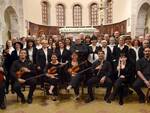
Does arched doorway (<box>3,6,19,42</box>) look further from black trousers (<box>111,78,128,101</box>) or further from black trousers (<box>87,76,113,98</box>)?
black trousers (<box>111,78,128,101</box>)

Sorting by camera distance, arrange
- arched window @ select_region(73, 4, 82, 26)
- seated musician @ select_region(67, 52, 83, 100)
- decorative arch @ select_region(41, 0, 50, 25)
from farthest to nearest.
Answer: arched window @ select_region(73, 4, 82, 26)
decorative arch @ select_region(41, 0, 50, 25)
seated musician @ select_region(67, 52, 83, 100)

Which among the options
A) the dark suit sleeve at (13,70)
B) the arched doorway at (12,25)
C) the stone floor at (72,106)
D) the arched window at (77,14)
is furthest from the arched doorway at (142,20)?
the dark suit sleeve at (13,70)

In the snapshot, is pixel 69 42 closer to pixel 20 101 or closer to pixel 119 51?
pixel 119 51

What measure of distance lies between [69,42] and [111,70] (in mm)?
1381

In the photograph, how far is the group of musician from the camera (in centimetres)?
672

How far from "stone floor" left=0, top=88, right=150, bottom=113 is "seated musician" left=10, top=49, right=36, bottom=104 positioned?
0.27 m

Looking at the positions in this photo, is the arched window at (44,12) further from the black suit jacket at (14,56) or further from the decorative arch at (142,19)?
the black suit jacket at (14,56)

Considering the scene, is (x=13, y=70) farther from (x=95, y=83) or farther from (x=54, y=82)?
(x=95, y=83)

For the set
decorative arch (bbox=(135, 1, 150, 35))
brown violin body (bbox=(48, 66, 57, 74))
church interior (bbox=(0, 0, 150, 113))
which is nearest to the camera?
church interior (bbox=(0, 0, 150, 113))

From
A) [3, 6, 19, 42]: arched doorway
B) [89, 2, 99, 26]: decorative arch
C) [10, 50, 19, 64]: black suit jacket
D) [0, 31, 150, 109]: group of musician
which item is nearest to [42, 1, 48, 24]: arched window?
[89, 2, 99, 26]: decorative arch

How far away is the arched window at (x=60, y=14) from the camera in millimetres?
22109

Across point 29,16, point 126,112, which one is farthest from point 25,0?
point 126,112

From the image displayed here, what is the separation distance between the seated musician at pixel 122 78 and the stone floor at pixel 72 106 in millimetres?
211

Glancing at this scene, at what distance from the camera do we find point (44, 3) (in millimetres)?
21500
